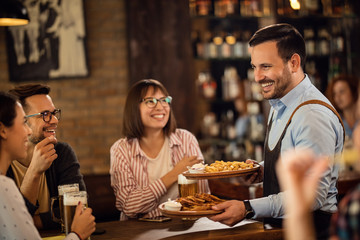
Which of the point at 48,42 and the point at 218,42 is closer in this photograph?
the point at 48,42

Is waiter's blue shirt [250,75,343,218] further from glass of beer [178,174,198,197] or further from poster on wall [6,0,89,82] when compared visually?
poster on wall [6,0,89,82]

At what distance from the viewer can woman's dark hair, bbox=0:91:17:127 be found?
2078 millimetres

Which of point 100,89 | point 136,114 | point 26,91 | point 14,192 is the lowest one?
point 14,192

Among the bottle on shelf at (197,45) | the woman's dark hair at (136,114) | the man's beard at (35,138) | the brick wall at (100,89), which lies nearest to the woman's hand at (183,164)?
the woman's dark hair at (136,114)

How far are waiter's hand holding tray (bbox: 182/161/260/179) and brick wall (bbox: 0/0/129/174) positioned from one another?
289cm

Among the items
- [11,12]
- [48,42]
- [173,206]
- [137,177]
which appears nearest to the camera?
[173,206]

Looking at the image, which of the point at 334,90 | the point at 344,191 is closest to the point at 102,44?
the point at 334,90

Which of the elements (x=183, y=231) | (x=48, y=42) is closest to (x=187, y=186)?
(x=183, y=231)

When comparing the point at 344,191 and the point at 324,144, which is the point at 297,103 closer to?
the point at 324,144

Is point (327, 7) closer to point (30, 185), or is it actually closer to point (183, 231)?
point (183, 231)

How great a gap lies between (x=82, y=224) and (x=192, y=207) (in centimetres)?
53

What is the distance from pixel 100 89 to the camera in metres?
5.42

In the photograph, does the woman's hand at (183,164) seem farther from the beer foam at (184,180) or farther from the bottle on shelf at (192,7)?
the bottle on shelf at (192,7)

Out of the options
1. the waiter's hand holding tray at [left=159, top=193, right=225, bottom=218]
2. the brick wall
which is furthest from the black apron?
the brick wall
